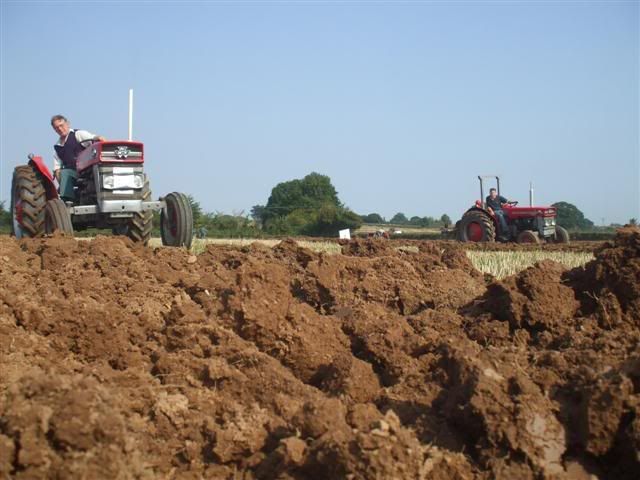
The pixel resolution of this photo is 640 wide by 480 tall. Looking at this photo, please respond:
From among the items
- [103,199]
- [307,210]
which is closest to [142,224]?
[103,199]

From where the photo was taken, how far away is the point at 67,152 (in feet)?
34.3

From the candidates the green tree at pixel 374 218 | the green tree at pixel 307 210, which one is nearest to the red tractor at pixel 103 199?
the green tree at pixel 307 210

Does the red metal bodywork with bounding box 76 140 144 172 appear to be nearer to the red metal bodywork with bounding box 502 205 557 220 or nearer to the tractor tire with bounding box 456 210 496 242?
the tractor tire with bounding box 456 210 496 242

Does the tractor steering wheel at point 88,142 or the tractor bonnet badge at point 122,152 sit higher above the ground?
the tractor steering wheel at point 88,142

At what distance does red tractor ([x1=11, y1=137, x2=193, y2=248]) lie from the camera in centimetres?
957

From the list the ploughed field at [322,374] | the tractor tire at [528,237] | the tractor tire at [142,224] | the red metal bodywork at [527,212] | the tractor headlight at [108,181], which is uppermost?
the tractor headlight at [108,181]

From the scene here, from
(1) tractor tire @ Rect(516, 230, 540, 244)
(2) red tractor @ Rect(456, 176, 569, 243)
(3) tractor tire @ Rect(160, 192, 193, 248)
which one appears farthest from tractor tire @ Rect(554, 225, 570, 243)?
(3) tractor tire @ Rect(160, 192, 193, 248)

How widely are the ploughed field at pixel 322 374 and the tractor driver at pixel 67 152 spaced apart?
197 inches

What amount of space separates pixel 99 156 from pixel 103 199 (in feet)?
1.91

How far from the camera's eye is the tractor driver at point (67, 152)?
1023cm

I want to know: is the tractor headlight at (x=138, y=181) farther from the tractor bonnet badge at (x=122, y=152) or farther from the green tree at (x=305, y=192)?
the green tree at (x=305, y=192)

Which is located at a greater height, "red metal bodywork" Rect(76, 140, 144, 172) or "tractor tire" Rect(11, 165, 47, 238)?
"red metal bodywork" Rect(76, 140, 144, 172)

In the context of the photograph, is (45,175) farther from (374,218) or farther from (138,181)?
(374,218)

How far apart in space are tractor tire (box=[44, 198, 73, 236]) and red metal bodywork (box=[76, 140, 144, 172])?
85cm
